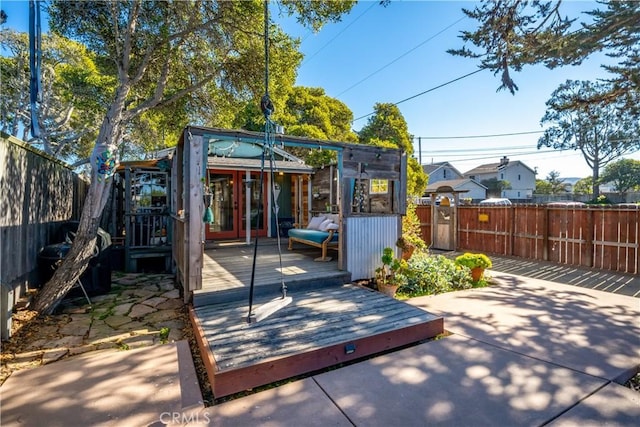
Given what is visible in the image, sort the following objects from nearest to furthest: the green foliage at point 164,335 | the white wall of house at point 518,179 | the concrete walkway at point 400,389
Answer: the concrete walkway at point 400,389, the green foliage at point 164,335, the white wall of house at point 518,179

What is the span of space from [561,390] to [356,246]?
3202 millimetres

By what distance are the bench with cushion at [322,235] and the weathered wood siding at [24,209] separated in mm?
4378

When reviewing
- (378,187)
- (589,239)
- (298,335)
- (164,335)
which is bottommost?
(164,335)

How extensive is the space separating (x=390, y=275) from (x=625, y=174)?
147 feet

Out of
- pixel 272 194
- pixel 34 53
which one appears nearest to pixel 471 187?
pixel 272 194

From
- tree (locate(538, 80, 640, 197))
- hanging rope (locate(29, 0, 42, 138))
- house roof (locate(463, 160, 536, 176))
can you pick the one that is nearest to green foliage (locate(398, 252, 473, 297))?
hanging rope (locate(29, 0, 42, 138))

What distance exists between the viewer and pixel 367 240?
532 centimetres

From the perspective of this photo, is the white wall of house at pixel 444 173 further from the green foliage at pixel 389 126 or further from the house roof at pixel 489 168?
the green foliage at pixel 389 126

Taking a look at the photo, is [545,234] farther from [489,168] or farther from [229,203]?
[489,168]

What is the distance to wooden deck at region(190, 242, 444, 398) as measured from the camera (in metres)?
2.54

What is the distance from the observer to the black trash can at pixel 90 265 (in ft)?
14.6

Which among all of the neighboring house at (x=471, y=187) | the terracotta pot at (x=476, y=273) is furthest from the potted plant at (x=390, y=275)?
the neighboring house at (x=471, y=187)

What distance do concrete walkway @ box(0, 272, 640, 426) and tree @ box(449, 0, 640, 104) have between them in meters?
4.20

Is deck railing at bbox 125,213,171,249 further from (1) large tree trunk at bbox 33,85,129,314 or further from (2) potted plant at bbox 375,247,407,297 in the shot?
(2) potted plant at bbox 375,247,407,297
